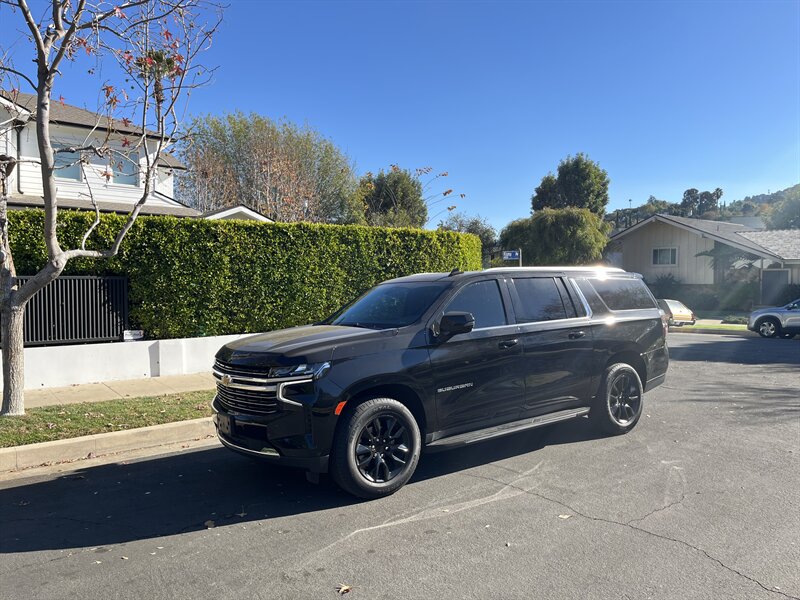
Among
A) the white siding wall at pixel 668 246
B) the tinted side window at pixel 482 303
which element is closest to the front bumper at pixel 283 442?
the tinted side window at pixel 482 303

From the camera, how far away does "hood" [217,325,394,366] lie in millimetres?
4832

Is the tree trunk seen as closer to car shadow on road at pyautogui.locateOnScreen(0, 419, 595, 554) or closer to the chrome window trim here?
car shadow on road at pyautogui.locateOnScreen(0, 419, 595, 554)

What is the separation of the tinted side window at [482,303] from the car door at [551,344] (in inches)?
8.5

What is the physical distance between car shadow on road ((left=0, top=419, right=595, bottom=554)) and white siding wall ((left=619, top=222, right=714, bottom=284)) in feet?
105

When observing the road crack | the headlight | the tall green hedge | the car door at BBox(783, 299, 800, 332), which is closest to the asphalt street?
the road crack

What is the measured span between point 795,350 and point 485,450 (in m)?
13.5

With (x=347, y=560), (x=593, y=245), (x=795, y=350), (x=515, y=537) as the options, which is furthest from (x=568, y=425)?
(x=593, y=245)

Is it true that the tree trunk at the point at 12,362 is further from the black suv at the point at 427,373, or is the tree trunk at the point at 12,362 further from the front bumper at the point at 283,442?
the front bumper at the point at 283,442

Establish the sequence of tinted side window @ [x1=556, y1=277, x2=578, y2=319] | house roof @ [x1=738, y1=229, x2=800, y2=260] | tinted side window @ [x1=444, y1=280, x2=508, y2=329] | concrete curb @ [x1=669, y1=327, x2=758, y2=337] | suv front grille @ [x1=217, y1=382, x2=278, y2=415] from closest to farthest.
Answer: suv front grille @ [x1=217, y1=382, x2=278, y2=415]
tinted side window @ [x1=444, y1=280, x2=508, y2=329]
tinted side window @ [x1=556, y1=277, x2=578, y2=319]
concrete curb @ [x1=669, y1=327, x2=758, y2=337]
house roof @ [x1=738, y1=229, x2=800, y2=260]

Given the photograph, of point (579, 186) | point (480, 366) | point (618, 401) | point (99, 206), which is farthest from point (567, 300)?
point (579, 186)

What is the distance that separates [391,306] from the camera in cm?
602

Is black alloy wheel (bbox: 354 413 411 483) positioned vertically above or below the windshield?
below

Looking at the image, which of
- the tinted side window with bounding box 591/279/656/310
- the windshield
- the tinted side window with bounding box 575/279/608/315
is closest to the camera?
the windshield

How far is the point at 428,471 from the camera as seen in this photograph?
5.77 meters
